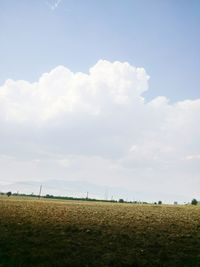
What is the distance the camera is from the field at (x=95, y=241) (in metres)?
21.5

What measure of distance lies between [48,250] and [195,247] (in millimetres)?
9925

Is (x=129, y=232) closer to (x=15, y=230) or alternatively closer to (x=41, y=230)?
(x=41, y=230)

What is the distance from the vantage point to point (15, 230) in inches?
1041

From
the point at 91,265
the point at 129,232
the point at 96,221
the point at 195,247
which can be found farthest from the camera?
the point at 96,221

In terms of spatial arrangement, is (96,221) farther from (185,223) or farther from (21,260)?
(21,260)

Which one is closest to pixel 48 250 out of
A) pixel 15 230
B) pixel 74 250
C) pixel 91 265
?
pixel 74 250

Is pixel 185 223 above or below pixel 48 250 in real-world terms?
above

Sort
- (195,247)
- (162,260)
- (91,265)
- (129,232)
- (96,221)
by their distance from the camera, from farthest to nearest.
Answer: (96,221), (129,232), (195,247), (162,260), (91,265)

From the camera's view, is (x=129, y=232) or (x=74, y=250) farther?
(x=129, y=232)

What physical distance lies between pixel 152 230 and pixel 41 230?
27.6 feet

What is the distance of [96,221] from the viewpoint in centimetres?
3114

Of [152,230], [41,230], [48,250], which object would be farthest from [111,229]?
[48,250]

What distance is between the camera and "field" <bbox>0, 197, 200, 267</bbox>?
21.5m

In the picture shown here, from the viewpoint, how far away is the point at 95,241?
81.5ft
